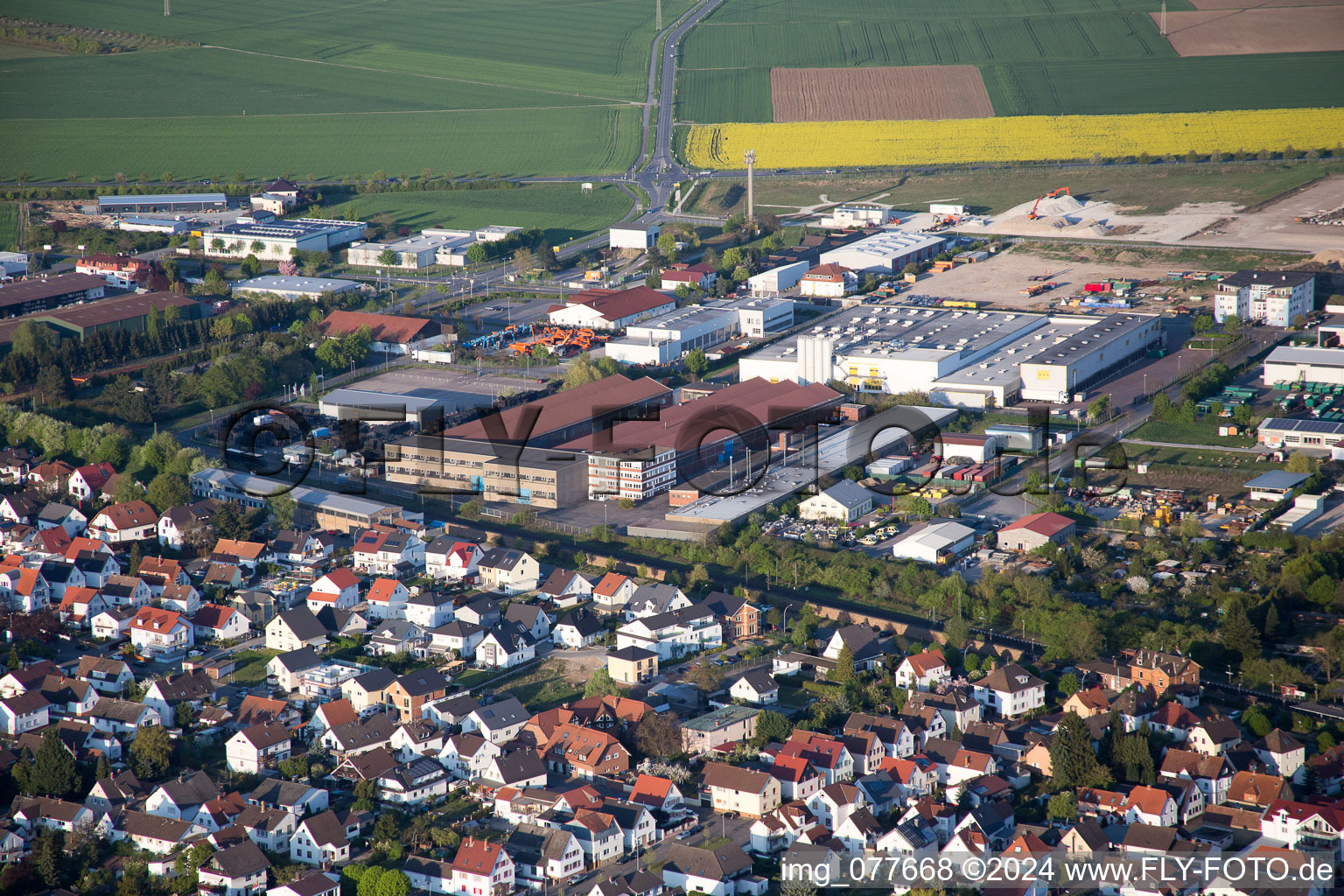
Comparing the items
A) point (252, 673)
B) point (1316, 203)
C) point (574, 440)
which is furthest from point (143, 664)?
point (1316, 203)

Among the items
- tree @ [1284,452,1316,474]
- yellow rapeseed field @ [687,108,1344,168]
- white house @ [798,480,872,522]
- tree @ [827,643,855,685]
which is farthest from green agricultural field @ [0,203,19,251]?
tree @ [1284,452,1316,474]

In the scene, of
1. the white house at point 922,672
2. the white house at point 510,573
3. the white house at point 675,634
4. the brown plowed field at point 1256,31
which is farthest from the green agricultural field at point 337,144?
the white house at point 922,672

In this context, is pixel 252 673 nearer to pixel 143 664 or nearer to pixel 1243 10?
pixel 143 664

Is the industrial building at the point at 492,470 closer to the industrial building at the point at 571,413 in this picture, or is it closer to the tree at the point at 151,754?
the industrial building at the point at 571,413

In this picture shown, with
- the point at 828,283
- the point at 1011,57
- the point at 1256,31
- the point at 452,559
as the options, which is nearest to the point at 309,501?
the point at 452,559

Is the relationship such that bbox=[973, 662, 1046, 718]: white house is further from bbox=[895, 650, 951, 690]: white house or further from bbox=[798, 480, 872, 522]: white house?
bbox=[798, 480, 872, 522]: white house
